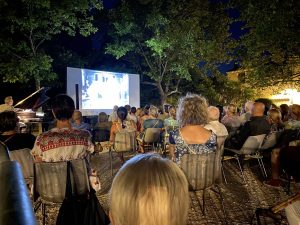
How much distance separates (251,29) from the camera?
13961 millimetres

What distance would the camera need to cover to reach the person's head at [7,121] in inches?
150

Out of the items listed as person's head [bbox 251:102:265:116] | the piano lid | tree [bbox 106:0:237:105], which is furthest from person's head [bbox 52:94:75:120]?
tree [bbox 106:0:237:105]

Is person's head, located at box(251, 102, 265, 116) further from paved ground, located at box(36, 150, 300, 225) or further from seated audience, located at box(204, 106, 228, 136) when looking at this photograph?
paved ground, located at box(36, 150, 300, 225)

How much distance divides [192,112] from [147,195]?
2.64 meters

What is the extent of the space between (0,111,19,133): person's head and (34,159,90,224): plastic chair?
117 cm

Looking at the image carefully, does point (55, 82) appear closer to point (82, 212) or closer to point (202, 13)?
point (202, 13)

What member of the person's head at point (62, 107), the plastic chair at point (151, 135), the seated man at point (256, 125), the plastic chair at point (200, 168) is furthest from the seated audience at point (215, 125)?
the person's head at point (62, 107)

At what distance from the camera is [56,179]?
2953mm

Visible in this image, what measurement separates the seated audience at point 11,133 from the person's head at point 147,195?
3245mm

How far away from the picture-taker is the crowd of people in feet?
3.04

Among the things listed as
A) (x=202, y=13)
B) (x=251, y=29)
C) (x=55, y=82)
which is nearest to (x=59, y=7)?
(x=55, y=82)

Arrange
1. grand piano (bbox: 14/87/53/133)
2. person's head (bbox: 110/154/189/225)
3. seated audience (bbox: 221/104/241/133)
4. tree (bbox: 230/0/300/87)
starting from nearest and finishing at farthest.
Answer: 1. person's head (bbox: 110/154/189/225)
2. seated audience (bbox: 221/104/241/133)
3. grand piano (bbox: 14/87/53/133)
4. tree (bbox: 230/0/300/87)

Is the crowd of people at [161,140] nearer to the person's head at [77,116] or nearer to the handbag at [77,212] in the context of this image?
the person's head at [77,116]

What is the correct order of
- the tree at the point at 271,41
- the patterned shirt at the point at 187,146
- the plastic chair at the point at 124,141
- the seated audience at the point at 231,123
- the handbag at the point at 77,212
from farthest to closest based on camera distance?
the tree at the point at 271,41 < the seated audience at the point at 231,123 < the plastic chair at the point at 124,141 < the patterned shirt at the point at 187,146 < the handbag at the point at 77,212
